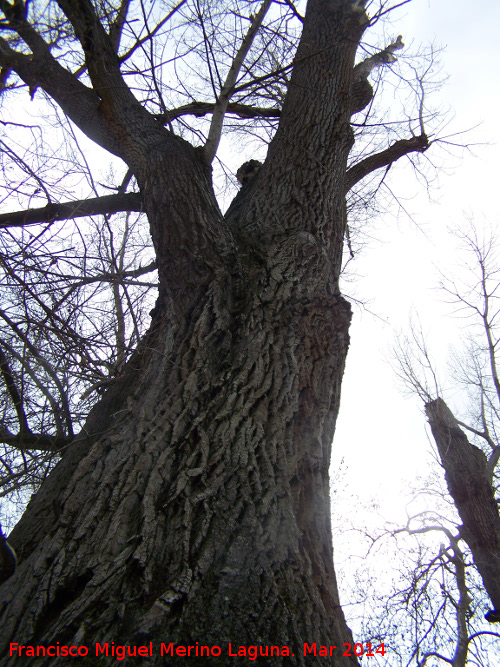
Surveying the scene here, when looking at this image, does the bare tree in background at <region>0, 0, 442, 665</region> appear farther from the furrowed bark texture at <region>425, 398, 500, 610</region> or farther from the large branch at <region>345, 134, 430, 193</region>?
the furrowed bark texture at <region>425, 398, 500, 610</region>

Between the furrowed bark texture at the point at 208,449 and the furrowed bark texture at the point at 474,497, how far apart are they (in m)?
4.20

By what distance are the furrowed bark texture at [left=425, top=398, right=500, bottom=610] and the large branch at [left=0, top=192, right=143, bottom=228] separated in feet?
16.5

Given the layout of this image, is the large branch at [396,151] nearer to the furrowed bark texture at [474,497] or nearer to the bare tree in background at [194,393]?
the bare tree in background at [194,393]

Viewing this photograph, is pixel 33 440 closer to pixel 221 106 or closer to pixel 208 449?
pixel 208 449

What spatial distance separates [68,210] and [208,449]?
164 cm

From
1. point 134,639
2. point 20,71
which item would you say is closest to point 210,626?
point 134,639

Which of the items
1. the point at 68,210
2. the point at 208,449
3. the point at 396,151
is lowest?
the point at 208,449

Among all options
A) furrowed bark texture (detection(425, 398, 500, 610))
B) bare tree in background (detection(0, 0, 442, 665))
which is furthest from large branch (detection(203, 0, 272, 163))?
furrowed bark texture (detection(425, 398, 500, 610))

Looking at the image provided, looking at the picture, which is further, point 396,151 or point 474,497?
point 474,497

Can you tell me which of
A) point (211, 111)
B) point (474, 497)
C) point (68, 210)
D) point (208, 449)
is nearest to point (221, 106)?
point (211, 111)

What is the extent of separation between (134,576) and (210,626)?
24cm

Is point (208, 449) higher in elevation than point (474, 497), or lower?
lower

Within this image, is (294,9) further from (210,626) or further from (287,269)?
(210,626)

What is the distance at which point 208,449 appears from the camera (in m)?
1.39
